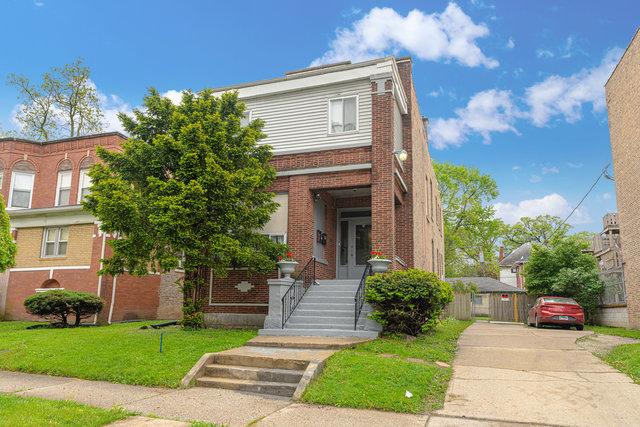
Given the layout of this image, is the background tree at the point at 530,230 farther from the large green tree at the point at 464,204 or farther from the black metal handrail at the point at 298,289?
the black metal handrail at the point at 298,289

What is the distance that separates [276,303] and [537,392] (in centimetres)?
646

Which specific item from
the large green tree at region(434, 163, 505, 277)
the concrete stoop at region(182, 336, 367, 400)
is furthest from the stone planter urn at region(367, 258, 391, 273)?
the large green tree at region(434, 163, 505, 277)

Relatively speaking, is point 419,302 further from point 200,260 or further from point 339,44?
point 339,44

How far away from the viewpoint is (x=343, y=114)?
14.2 meters

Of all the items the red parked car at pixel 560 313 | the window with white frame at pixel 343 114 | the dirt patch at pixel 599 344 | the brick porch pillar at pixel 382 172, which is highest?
the window with white frame at pixel 343 114

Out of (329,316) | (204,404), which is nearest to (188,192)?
(329,316)

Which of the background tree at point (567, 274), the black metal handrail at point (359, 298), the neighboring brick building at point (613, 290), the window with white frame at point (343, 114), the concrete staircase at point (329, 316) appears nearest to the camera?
the concrete staircase at point (329, 316)

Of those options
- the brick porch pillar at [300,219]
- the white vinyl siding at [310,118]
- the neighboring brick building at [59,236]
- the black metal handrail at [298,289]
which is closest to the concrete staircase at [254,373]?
the black metal handrail at [298,289]

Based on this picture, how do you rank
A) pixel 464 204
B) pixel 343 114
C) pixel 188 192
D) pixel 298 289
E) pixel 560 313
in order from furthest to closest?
pixel 464 204 → pixel 560 313 → pixel 343 114 → pixel 298 289 → pixel 188 192

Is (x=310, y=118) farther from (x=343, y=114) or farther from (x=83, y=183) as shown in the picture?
(x=83, y=183)

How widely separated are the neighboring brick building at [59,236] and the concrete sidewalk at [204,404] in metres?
12.0

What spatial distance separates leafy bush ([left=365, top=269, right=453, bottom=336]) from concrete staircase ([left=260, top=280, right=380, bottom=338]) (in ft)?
1.43

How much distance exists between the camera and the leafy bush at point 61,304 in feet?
49.4

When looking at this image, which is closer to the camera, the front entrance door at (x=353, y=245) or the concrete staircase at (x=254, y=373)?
the concrete staircase at (x=254, y=373)
